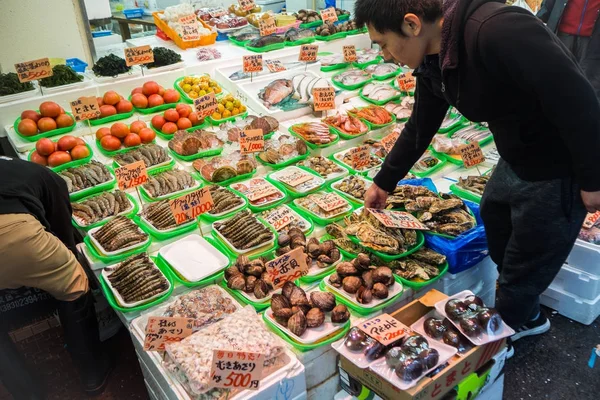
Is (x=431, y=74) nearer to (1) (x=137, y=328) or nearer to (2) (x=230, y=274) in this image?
(2) (x=230, y=274)

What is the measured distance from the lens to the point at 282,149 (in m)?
3.66

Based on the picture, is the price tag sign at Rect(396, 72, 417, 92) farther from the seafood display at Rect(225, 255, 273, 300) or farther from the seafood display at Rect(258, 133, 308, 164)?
the seafood display at Rect(225, 255, 273, 300)

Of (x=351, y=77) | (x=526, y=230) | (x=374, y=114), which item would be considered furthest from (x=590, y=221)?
(x=351, y=77)

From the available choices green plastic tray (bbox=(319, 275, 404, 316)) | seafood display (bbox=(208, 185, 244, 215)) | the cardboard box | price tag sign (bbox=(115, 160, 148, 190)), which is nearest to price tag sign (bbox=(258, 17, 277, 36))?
seafood display (bbox=(208, 185, 244, 215))

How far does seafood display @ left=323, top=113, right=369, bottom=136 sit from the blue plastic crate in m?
2.59

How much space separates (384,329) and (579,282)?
6.35 ft


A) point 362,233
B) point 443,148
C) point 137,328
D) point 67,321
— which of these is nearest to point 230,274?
point 137,328

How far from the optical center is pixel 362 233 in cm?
271

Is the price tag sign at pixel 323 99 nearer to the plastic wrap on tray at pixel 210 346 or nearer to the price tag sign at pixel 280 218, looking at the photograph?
the price tag sign at pixel 280 218

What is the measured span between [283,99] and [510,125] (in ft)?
8.53

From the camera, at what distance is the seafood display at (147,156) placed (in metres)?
3.52

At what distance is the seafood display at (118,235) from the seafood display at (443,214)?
1.66m

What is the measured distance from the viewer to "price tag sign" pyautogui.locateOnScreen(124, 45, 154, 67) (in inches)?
165

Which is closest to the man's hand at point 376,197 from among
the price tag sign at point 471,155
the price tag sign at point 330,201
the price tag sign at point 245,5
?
the price tag sign at point 330,201
